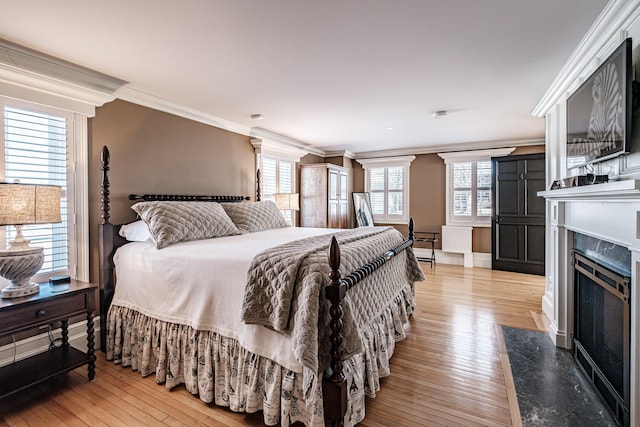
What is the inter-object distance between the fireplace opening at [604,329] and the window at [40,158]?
380 centimetres

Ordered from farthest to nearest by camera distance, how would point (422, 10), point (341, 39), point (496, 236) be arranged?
1. point (496, 236)
2. point (341, 39)
3. point (422, 10)

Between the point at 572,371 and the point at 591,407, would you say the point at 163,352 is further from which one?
the point at 572,371

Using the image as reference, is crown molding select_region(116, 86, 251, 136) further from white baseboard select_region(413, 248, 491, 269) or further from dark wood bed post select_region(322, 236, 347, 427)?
white baseboard select_region(413, 248, 491, 269)

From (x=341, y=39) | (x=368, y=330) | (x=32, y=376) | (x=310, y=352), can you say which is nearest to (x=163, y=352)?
(x=32, y=376)

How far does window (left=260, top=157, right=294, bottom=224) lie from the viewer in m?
4.89

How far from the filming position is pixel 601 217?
1.92 metres

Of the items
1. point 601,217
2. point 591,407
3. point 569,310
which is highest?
point 601,217

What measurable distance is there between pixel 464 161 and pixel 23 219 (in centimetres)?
625

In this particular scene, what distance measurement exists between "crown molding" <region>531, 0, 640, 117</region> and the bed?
1.97 m

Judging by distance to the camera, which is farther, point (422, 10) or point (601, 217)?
point (601, 217)

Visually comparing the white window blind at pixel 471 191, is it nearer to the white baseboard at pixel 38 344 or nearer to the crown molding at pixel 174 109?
the crown molding at pixel 174 109

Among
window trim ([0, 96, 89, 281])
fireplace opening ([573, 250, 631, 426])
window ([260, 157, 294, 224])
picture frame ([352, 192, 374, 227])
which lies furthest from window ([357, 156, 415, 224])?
window trim ([0, 96, 89, 281])

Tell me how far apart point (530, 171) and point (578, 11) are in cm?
395

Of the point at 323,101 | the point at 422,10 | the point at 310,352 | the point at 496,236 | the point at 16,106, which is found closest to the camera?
the point at 310,352
